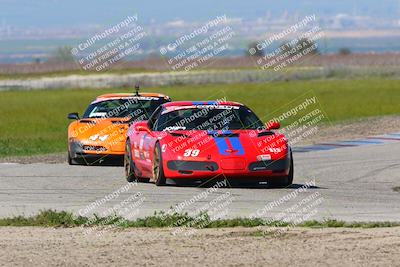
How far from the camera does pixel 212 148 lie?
19.4m

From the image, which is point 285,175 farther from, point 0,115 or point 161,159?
point 0,115

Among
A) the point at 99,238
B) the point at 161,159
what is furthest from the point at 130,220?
the point at 161,159

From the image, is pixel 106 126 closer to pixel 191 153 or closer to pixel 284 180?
pixel 191 153

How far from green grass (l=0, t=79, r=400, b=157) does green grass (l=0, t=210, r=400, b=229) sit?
15.5 metres

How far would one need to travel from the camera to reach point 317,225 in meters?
14.1

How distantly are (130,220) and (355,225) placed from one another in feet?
8.08

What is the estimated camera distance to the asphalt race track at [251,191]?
16266mm

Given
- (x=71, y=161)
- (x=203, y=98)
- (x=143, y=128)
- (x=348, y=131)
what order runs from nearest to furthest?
1. (x=143, y=128)
2. (x=71, y=161)
3. (x=348, y=131)
4. (x=203, y=98)

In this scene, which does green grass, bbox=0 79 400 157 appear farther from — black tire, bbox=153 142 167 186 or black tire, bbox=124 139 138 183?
black tire, bbox=153 142 167 186

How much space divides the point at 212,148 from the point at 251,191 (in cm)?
90

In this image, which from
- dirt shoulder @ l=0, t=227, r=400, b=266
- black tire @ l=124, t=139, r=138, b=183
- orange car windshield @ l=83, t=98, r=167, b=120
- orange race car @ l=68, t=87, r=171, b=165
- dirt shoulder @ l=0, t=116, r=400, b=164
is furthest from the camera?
dirt shoulder @ l=0, t=116, r=400, b=164

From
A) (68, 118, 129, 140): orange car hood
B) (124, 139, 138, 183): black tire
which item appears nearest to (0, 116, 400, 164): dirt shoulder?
(68, 118, 129, 140): orange car hood

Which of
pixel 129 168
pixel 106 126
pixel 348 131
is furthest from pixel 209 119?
pixel 348 131

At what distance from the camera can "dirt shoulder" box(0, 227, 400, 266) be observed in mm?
11836
